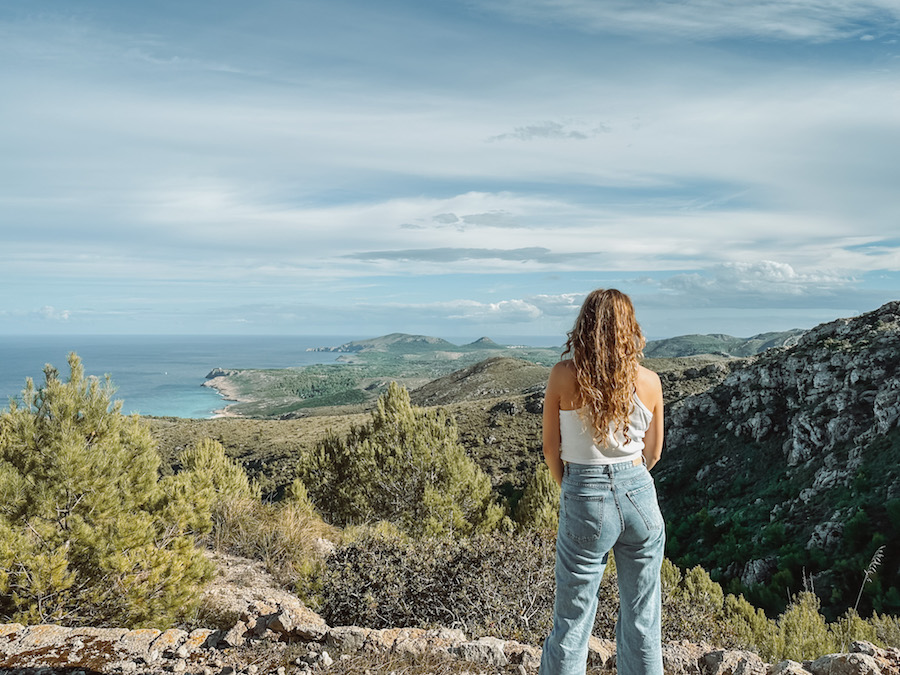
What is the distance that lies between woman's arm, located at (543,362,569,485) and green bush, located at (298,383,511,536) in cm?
1196

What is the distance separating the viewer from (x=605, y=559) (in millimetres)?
2762

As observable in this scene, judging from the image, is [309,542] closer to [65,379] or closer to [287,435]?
[65,379]

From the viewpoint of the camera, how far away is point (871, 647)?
374 centimetres

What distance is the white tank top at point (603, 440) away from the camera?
101 inches

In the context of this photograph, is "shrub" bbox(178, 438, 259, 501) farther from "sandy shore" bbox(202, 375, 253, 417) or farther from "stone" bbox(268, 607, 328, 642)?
"sandy shore" bbox(202, 375, 253, 417)

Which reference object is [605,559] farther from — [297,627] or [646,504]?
[297,627]

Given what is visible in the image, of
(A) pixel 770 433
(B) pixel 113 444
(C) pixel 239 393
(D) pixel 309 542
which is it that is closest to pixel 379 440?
(D) pixel 309 542

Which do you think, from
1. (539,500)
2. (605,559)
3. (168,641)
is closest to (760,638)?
(605,559)

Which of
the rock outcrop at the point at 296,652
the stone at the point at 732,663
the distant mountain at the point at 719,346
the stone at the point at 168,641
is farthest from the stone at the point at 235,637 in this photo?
the distant mountain at the point at 719,346

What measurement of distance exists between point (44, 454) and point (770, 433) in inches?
1300

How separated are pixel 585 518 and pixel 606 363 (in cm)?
69

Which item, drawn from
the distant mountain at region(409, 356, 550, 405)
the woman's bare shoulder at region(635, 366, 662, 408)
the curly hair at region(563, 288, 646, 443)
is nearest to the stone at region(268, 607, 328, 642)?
the curly hair at region(563, 288, 646, 443)

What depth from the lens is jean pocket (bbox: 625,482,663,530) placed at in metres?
2.55

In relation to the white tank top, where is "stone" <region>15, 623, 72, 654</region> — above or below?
below
